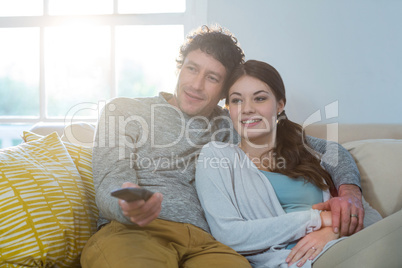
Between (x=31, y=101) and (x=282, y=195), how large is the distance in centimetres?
237

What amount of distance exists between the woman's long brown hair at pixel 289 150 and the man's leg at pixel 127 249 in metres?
0.55

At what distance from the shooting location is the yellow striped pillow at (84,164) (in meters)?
1.38

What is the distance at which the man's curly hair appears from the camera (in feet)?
5.20

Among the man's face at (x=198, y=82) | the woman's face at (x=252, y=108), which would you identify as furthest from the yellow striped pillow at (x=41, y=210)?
the woman's face at (x=252, y=108)

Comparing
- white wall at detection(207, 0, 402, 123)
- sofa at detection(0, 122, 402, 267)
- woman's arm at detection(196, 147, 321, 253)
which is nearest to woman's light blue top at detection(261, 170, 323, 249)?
woman's arm at detection(196, 147, 321, 253)

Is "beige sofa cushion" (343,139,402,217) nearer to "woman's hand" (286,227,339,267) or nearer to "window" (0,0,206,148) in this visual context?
"woman's hand" (286,227,339,267)

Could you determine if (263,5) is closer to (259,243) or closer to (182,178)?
(182,178)

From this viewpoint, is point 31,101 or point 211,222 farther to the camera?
point 31,101

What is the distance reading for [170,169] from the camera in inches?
57.2

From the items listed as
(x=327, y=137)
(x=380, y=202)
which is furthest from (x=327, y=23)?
(x=380, y=202)

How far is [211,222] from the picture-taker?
130cm

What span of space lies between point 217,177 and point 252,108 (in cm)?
31

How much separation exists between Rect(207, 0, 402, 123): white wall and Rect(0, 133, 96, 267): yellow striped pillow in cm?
140

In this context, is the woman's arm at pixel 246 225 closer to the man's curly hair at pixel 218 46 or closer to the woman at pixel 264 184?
the woman at pixel 264 184
